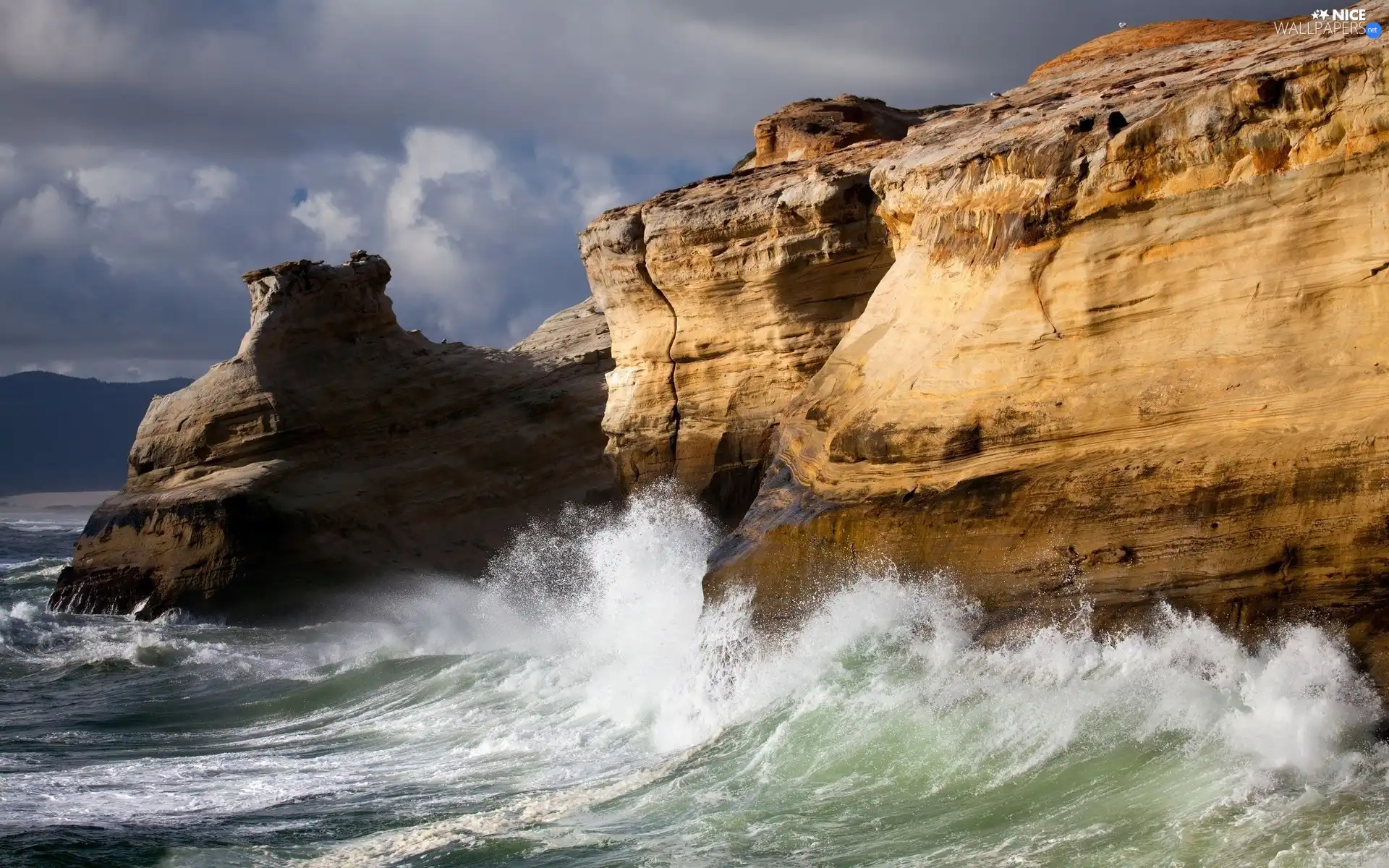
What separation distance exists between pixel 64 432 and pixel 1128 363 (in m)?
136

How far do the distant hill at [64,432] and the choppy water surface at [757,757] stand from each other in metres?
106

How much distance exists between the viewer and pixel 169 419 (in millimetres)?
20859

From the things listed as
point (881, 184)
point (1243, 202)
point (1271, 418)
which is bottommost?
point (1271, 418)

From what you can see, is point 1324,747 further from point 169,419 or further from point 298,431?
point 169,419

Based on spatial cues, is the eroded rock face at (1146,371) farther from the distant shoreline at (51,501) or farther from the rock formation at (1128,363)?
the distant shoreline at (51,501)

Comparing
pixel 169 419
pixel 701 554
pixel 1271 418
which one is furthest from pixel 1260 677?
pixel 169 419

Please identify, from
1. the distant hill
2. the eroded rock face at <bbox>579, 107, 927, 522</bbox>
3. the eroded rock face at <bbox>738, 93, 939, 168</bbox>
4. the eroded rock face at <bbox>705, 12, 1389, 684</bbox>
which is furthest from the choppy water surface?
the distant hill

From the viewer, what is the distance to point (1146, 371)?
8258mm

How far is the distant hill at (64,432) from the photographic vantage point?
11831 cm

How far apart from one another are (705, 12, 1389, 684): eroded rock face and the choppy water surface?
36cm

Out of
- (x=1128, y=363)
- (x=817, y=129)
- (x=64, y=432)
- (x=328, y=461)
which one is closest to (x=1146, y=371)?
(x=1128, y=363)

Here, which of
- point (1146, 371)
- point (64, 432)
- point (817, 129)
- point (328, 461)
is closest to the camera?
point (1146, 371)

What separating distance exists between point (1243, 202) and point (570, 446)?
47.2 ft

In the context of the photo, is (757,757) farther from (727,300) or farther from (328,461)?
(328,461)
